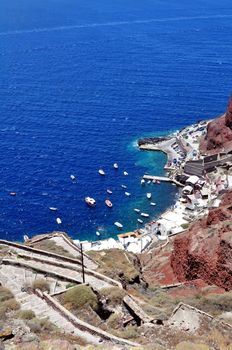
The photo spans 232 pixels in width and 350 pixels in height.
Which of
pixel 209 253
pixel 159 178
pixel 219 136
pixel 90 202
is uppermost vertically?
pixel 219 136

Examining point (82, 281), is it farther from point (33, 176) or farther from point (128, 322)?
point (33, 176)

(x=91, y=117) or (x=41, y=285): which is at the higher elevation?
(x=91, y=117)

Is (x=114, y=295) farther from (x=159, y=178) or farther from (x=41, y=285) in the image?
(x=159, y=178)

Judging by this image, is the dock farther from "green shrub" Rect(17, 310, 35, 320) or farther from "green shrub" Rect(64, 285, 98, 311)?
"green shrub" Rect(17, 310, 35, 320)

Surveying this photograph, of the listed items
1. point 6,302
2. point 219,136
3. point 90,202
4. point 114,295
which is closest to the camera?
point 6,302

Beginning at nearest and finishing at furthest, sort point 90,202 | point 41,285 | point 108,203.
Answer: point 41,285 < point 90,202 < point 108,203

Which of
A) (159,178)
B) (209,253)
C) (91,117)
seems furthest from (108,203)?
(209,253)

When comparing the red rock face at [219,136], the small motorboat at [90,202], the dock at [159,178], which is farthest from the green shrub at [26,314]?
the red rock face at [219,136]
